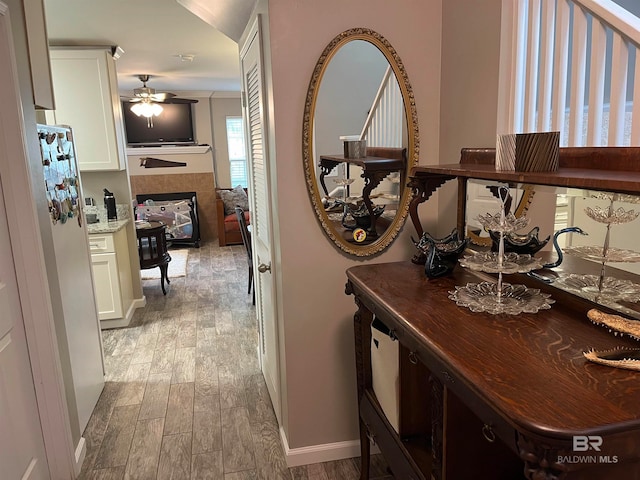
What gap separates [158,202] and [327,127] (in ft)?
19.9

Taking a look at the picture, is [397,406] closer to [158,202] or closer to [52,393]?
[52,393]

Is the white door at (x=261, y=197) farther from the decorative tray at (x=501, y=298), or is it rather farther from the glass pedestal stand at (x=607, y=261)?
the glass pedestal stand at (x=607, y=261)

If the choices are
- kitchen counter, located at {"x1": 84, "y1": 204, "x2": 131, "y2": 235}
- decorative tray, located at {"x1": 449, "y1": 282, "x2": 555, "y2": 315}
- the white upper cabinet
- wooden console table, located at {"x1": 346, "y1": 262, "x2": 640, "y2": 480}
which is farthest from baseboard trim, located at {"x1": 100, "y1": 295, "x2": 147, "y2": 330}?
decorative tray, located at {"x1": 449, "y1": 282, "x2": 555, "y2": 315}

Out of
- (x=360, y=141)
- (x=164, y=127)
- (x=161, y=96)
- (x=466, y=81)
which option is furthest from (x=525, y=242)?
(x=164, y=127)

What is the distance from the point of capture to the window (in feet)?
26.3

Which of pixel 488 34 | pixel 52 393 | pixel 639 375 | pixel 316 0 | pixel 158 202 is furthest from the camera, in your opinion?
pixel 158 202

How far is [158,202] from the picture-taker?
7.47 meters

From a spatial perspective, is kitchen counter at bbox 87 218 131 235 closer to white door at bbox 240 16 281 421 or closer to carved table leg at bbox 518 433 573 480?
white door at bbox 240 16 281 421

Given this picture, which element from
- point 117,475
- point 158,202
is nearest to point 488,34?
point 117,475

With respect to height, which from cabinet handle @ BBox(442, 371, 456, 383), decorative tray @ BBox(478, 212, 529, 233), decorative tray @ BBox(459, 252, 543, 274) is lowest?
cabinet handle @ BBox(442, 371, 456, 383)

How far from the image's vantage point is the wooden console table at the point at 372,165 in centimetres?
204

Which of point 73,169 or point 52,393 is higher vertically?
point 73,169

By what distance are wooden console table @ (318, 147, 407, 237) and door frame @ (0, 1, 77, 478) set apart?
1227mm

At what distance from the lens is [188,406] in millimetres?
2791
